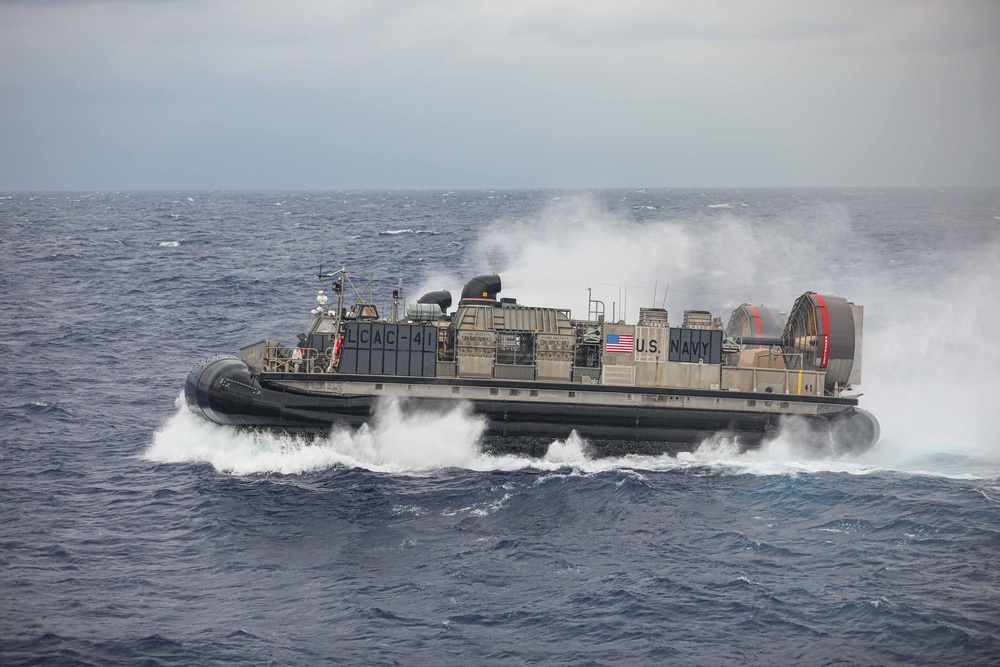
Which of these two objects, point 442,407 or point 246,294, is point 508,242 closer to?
point 246,294

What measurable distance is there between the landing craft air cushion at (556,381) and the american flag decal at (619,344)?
0.06 m

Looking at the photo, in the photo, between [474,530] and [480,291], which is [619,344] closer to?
[480,291]

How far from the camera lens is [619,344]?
44375mm

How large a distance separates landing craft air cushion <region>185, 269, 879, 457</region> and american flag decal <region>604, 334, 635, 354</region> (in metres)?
0.06

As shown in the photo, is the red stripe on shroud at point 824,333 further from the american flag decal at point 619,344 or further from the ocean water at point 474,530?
the american flag decal at point 619,344

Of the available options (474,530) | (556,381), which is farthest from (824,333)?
(474,530)

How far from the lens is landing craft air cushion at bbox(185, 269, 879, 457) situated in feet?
141

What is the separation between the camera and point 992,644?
26641 millimetres

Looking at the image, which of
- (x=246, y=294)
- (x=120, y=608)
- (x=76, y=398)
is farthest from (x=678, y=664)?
(x=246, y=294)

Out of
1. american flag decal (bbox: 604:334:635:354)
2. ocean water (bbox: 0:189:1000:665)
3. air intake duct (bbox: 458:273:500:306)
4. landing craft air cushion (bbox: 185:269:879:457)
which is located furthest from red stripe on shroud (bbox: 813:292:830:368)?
air intake duct (bbox: 458:273:500:306)

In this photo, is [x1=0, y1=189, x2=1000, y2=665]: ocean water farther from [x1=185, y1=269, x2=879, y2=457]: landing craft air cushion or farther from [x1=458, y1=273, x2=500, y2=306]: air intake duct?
[x1=458, y1=273, x2=500, y2=306]: air intake duct

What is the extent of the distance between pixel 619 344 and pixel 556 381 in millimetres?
3242

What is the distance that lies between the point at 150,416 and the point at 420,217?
14564 centimetres

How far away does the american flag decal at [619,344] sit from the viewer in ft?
145
